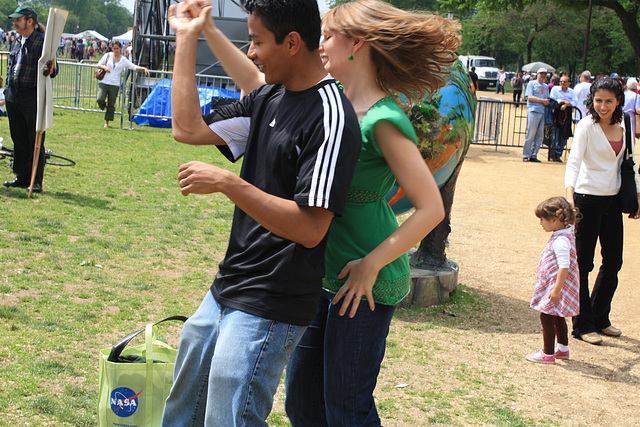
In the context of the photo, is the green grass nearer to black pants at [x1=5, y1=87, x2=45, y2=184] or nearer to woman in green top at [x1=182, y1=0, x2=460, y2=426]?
black pants at [x1=5, y1=87, x2=45, y2=184]

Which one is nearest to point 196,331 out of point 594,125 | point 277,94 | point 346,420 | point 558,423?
point 346,420

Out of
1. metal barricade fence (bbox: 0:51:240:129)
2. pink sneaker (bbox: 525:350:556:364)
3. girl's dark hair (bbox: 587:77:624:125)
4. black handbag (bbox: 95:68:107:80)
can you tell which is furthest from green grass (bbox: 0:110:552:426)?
metal barricade fence (bbox: 0:51:240:129)

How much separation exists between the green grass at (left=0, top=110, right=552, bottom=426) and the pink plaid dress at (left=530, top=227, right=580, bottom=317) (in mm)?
732

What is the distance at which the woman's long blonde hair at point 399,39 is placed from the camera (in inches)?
94.2

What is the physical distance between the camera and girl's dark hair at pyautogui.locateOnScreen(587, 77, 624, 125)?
515 centimetres

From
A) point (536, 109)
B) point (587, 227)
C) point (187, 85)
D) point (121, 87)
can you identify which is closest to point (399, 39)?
point (187, 85)

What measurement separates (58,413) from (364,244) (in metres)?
1.97

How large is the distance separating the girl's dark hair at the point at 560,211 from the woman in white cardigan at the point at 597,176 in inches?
10.8

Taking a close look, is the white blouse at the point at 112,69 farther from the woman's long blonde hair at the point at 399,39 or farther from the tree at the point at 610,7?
the tree at the point at 610,7

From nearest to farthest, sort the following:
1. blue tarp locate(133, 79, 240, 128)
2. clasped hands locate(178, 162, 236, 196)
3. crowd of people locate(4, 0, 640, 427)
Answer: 1. clasped hands locate(178, 162, 236, 196)
2. crowd of people locate(4, 0, 640, 427)
3. blue tarp locate(133, 79, 240, 128)

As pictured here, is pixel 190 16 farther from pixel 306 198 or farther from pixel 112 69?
pixel 112 69

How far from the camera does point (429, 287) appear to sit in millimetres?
5773

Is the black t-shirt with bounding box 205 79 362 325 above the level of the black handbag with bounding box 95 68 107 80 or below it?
below

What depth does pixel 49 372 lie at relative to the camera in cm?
378
